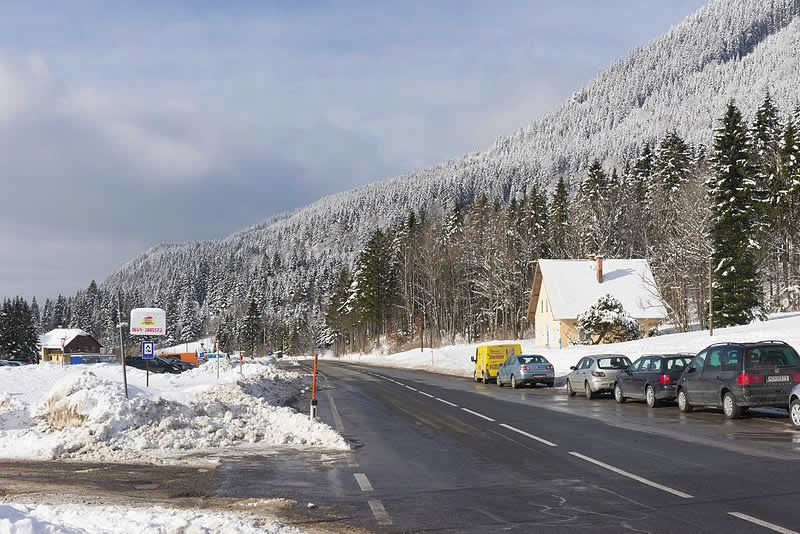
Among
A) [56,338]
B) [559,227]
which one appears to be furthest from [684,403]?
[56,338]

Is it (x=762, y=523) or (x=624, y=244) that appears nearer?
(x=762, y=523)

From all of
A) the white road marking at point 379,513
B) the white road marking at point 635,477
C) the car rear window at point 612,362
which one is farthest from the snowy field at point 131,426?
the car rear window at point 612,362

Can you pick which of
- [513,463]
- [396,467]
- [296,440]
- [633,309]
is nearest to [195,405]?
[296,440]

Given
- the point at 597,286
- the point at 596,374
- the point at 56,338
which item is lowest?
the point at 56,338

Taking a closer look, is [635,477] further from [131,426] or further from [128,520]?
[131,426]

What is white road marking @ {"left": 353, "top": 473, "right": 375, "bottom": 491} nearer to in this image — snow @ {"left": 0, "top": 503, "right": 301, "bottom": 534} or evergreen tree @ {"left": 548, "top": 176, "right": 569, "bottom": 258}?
snow @ {"left": 0, "top": 503, "right": 301, "bottom": 534}

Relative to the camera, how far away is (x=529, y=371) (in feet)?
110

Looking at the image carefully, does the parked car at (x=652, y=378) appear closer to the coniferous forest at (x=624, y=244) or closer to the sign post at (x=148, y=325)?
the sign post at (x=148, y=325)

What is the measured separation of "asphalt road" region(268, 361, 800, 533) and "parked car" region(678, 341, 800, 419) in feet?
1.57

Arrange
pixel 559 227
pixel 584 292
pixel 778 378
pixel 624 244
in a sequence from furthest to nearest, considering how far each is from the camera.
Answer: pixel 559 227, pixel 624 244, pixel 584 292, pixel 778 378

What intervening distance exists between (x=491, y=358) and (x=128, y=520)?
104ft

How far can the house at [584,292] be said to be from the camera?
2362 inches

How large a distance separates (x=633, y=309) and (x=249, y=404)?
1885 inches

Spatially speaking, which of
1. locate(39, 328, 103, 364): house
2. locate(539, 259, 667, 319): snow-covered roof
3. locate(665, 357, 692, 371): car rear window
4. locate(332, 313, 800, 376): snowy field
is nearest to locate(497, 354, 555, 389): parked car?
locate(332, 313, 800, 376): snowy field
